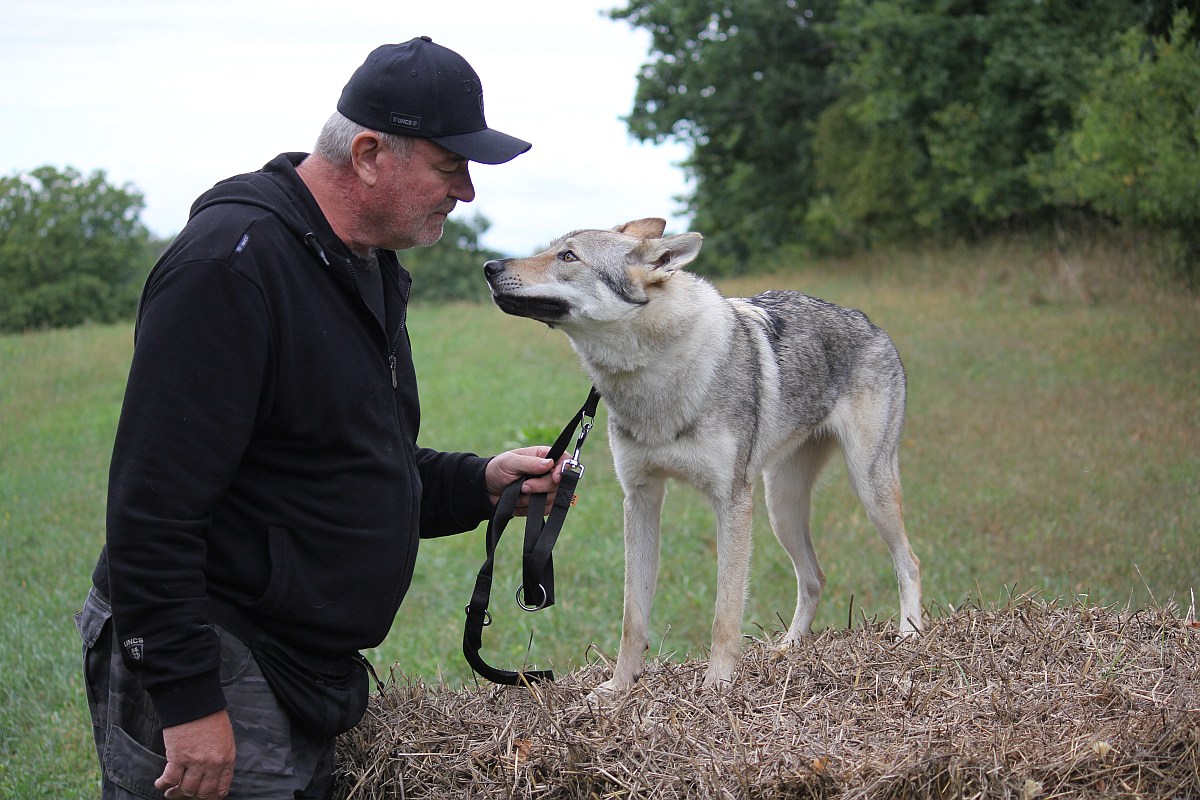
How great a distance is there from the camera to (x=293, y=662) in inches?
128

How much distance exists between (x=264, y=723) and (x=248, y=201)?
5.28 feet

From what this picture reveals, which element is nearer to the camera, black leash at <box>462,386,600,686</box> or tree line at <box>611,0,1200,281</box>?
black leash at <box>462,386,600,686</box>

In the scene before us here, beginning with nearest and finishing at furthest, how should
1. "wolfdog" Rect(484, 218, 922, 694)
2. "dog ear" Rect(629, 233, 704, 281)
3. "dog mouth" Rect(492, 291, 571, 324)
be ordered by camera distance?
1. "dog mouth" Rect(492, 291, 571, 324)
2. "wolfdog" Rect(484, 218, 922, 694)
3. "dog ear" Rect(629, 233, 704, 281)

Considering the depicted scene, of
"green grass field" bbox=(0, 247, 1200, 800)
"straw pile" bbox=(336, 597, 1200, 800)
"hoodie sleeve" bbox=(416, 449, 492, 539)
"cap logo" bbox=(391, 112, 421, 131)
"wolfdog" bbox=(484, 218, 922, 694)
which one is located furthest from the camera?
"green grass field" bbox=(0, 247, 1200, 800)

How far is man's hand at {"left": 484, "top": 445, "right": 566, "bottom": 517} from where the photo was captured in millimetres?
4047

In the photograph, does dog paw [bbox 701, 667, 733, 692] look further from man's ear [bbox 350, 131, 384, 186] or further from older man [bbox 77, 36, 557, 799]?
man's ear [bbox 350, 131, 384, 186]

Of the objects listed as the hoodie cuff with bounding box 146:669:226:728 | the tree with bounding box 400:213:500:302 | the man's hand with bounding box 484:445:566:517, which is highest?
the man's hand with bounding box 484:445:566:517

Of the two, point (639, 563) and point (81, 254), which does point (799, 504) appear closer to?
point (639, 563)

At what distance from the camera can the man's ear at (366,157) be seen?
3.26 m

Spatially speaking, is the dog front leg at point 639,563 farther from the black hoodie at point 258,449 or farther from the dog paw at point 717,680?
the black hoodie at point 258,449

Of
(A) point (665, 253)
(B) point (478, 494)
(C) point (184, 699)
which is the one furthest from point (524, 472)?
(C) point (184, 699)

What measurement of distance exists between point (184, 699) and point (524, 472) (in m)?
1.57

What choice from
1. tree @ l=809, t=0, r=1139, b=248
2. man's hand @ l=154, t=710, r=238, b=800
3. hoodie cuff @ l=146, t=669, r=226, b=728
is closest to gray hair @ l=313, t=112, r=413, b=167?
hoodie cuff @ l=146, t=669, r=226, b=728

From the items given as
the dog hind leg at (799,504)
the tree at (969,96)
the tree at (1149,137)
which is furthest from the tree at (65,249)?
the dog hind leg at (799,504)
